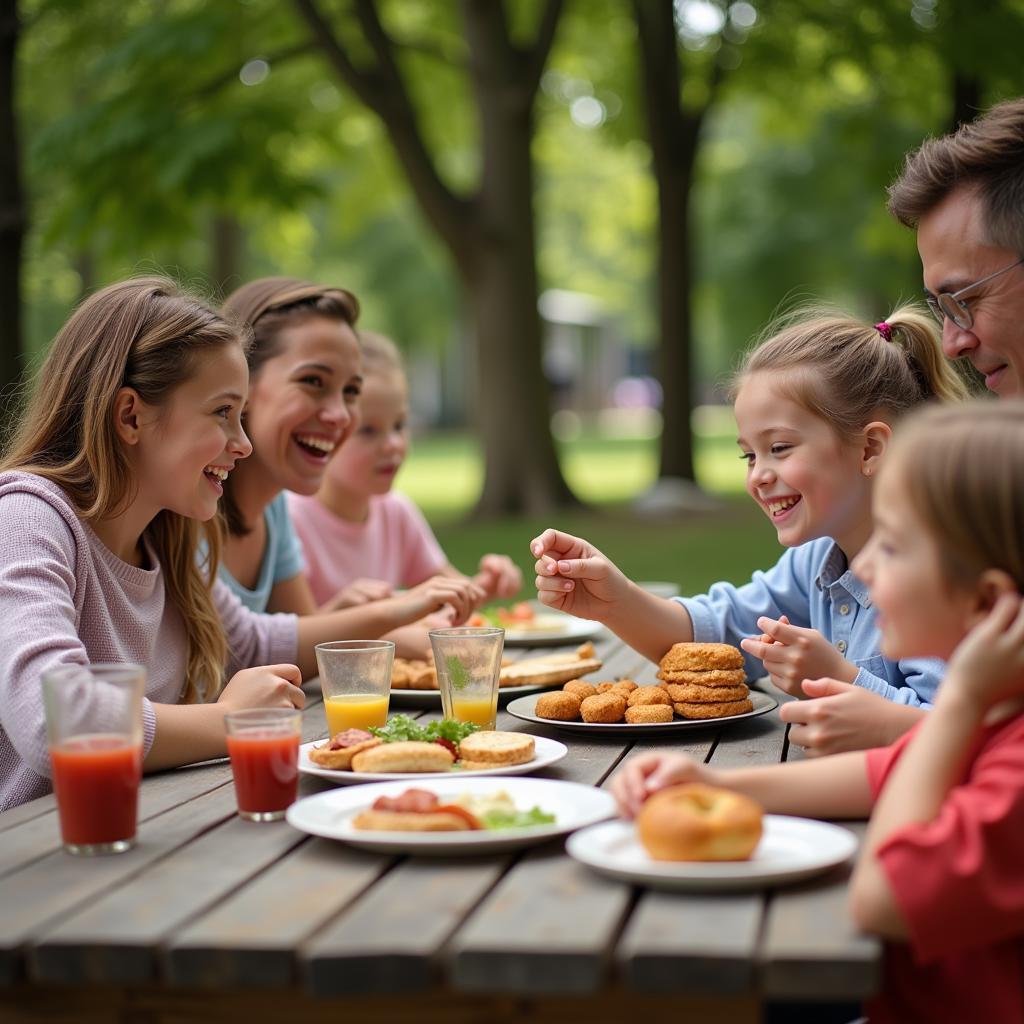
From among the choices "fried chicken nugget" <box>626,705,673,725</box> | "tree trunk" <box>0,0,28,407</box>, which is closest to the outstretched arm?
"fried chicken nugget" <box>626,705,673,725</box>

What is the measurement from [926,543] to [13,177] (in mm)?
6899

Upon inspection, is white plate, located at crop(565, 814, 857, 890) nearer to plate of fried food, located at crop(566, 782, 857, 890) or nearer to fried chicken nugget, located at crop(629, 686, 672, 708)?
plate of fried food, located at crop(566, 782, 857, 890)

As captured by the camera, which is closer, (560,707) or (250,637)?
(560,707)

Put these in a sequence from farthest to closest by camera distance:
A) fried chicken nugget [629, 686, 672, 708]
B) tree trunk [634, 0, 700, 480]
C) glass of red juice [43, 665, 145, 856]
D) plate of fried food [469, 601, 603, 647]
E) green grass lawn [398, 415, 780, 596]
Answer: tree trunk [634, 0, 700, 480] < green grass lawn [398, 415, 780, 596] < plate of fried food [469, 601, 603, 647] < fried chicken nugget [629, 686, 672, 708] < glass of red juice [43, 665, 145, 856]

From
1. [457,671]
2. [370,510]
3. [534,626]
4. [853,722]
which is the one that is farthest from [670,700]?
[370,510]

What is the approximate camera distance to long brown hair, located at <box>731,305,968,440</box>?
9.96 feet

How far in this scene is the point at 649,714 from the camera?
2.66 m

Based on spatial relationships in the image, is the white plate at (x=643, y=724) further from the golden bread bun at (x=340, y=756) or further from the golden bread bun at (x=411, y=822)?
the golden bread bun at (x=411, y=822)

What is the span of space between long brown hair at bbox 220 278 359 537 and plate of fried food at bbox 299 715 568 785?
1.62 m

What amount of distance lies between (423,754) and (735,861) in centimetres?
69

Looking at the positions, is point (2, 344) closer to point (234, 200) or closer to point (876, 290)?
point (234, 200)

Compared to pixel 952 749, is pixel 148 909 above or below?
below

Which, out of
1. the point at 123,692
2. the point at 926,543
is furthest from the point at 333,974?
the point at 926,543

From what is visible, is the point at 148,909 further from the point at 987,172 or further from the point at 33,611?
the point at 987,172
